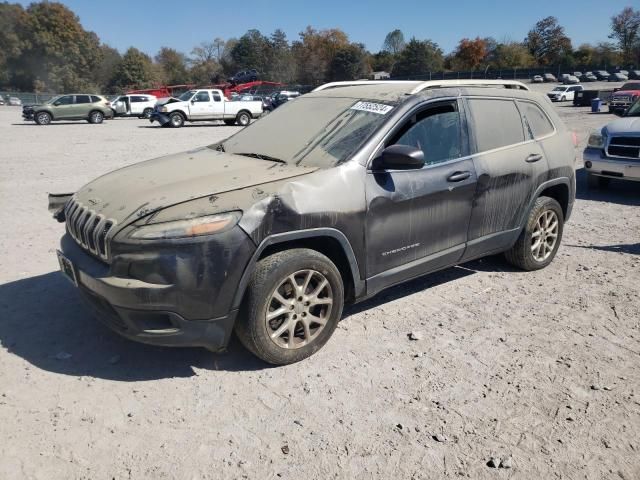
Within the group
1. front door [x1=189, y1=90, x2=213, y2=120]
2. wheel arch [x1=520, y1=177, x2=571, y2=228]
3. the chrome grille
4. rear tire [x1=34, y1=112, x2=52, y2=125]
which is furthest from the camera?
rear tire [x1=34, y1=112, x2=52, y2=125]

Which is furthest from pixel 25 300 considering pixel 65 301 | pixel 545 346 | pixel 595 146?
pixel 595 146

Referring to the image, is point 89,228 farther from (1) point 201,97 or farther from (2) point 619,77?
(2) point 619,77

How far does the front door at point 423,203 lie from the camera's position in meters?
3.61

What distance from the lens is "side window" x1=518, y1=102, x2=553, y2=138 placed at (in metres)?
4.82

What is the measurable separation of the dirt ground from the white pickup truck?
73.4 ft

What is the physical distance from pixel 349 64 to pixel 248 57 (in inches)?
768

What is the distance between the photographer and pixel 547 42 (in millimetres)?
108188

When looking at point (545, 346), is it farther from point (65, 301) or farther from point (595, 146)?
point (595, 146)

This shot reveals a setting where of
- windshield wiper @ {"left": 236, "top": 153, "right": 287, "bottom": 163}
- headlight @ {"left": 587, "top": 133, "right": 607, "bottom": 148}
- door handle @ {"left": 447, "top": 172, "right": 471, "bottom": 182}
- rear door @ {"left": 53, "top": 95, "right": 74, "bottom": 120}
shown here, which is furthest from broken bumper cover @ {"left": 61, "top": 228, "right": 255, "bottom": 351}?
rear door @ {"left": 53, "top": 95, "right": 74, "bottom": 120}

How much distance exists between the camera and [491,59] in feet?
356

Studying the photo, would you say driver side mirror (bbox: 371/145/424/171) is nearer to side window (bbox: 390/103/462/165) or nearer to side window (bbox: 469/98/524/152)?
side window (bbox: 390/103/462/165)

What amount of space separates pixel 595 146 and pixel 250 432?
821 cm

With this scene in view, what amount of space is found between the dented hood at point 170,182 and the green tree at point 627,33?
11274 centimetres

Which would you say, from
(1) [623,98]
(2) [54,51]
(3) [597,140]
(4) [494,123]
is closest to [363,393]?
(4) [494,123]
